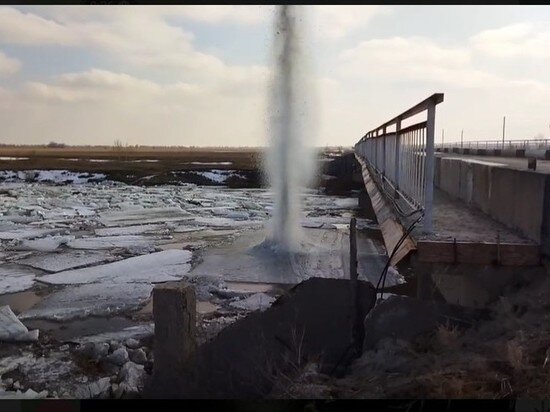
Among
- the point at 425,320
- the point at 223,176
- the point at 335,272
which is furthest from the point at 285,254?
the point at 223,176

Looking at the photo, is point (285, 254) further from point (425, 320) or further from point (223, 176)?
point (223, 176)

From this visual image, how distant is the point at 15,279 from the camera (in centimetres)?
1064

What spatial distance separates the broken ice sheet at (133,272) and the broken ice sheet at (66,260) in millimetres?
503

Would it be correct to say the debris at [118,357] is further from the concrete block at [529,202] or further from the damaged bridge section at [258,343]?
the concrete block at [529,202]

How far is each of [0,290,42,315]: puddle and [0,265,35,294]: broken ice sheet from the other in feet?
0.87

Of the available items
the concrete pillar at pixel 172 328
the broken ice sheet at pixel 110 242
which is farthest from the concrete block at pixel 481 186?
the broken ice sheet at pixel 110 242

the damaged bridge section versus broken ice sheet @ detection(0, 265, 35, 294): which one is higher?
the damaged bridge section

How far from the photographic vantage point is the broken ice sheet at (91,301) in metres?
8.41

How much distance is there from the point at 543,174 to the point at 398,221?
1897 mm

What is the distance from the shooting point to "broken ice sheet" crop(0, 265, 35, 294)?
32.8 ft

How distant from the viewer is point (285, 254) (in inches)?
507

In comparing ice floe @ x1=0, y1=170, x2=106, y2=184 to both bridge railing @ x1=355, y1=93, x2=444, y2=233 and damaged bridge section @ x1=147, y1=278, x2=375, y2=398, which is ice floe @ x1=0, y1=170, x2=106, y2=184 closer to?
bridge railing @ x1=355, y1=93, x2=444, y2=233

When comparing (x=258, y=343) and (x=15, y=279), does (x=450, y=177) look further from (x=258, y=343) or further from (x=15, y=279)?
(x=15, y=279)

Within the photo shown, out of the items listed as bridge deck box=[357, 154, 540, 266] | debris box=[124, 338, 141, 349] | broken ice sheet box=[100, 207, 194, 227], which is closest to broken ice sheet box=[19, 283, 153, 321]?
debris box=[124, 338, 141, 349]
